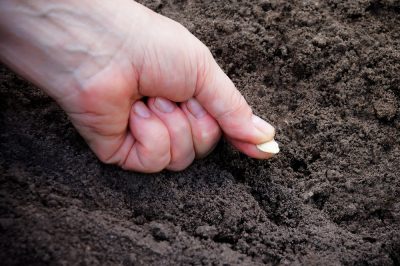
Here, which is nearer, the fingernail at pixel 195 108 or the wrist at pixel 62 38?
the wrist at pixel 62 38

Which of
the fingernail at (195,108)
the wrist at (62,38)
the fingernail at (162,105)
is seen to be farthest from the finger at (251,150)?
the wrist at (62,38)

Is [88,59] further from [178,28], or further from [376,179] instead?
[376,179]

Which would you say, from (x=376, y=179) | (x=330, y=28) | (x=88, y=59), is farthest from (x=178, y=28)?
(x=376, y=179)

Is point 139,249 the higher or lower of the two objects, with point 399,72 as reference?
lower

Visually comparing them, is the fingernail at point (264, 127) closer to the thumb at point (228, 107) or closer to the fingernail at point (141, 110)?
the thumb at point (228, 107)

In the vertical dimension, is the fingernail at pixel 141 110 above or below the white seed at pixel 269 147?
above

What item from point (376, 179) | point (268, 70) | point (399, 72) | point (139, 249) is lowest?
point (139, 249)

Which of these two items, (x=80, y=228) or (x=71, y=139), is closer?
(x=80, y=228)
